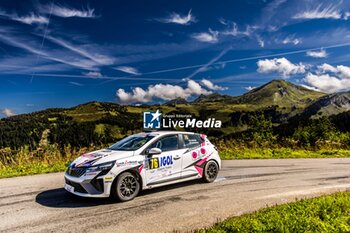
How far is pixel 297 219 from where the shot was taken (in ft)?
19.5

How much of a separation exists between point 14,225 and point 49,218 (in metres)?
0.67

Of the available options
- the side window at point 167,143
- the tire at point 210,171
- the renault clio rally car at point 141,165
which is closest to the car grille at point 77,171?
the renault clio rally car at point 141,165

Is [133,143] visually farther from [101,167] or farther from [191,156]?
[191,156]

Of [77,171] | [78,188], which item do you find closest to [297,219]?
[78,188]

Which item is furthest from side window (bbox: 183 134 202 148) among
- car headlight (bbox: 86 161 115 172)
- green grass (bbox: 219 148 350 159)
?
green grass (bbox: 219 148 350 159)

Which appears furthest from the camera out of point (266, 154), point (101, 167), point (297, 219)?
point (266, 154)

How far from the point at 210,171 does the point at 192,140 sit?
124cm

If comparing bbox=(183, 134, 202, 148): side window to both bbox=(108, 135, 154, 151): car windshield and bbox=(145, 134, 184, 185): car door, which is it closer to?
bbox=(145, 134, 184, 185): car door

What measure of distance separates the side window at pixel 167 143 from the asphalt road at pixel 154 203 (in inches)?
48.8

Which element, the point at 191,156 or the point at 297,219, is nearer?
the point at 297,219

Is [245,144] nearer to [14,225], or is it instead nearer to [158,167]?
[158,167]

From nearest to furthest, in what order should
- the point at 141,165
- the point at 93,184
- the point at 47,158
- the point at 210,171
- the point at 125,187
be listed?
the point at 93,184 < the point at 125,187 < the point at 141,165 < the point at 210,171 < the point at 47,158

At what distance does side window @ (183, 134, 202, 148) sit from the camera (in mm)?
9852

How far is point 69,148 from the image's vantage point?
16.3 metres
